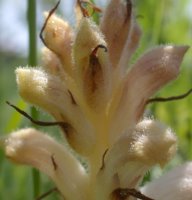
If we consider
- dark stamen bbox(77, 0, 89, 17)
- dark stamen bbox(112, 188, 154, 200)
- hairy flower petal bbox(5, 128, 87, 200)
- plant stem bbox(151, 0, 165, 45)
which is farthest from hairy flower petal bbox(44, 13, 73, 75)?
plant stem bbox(151, 0, 165, 45)

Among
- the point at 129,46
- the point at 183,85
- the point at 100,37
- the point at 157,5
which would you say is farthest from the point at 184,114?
the point at 100,37

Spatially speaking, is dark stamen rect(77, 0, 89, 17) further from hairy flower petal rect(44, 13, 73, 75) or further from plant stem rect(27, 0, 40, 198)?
plant stem rect(27, 0, 40, 198)

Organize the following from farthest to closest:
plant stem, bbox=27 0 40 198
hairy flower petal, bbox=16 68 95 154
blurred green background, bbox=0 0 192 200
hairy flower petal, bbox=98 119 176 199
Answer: blurred green background, bbox=0 0 192 200 < plant stem, bbox=27 0 40 198 < hairy flower petal, bbox=16 68 95 154 < hairy flower petal, bbox=98 119 176 199

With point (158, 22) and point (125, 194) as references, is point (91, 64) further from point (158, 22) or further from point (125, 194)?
point (158, 22)

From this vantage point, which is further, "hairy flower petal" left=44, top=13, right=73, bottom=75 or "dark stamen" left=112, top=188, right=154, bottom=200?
"hairy flower petal" left=44, top=13, right=73, bottom=75

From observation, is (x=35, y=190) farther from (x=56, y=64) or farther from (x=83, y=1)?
(x=83, y=1)

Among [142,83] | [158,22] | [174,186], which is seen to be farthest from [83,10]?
[158,22]

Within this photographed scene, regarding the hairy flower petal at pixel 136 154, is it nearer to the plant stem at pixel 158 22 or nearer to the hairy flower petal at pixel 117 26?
the hairy flower petal at pixel 117 26

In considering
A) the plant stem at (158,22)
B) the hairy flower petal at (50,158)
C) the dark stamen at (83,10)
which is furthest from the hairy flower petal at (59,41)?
the plant stem at (158,22)
